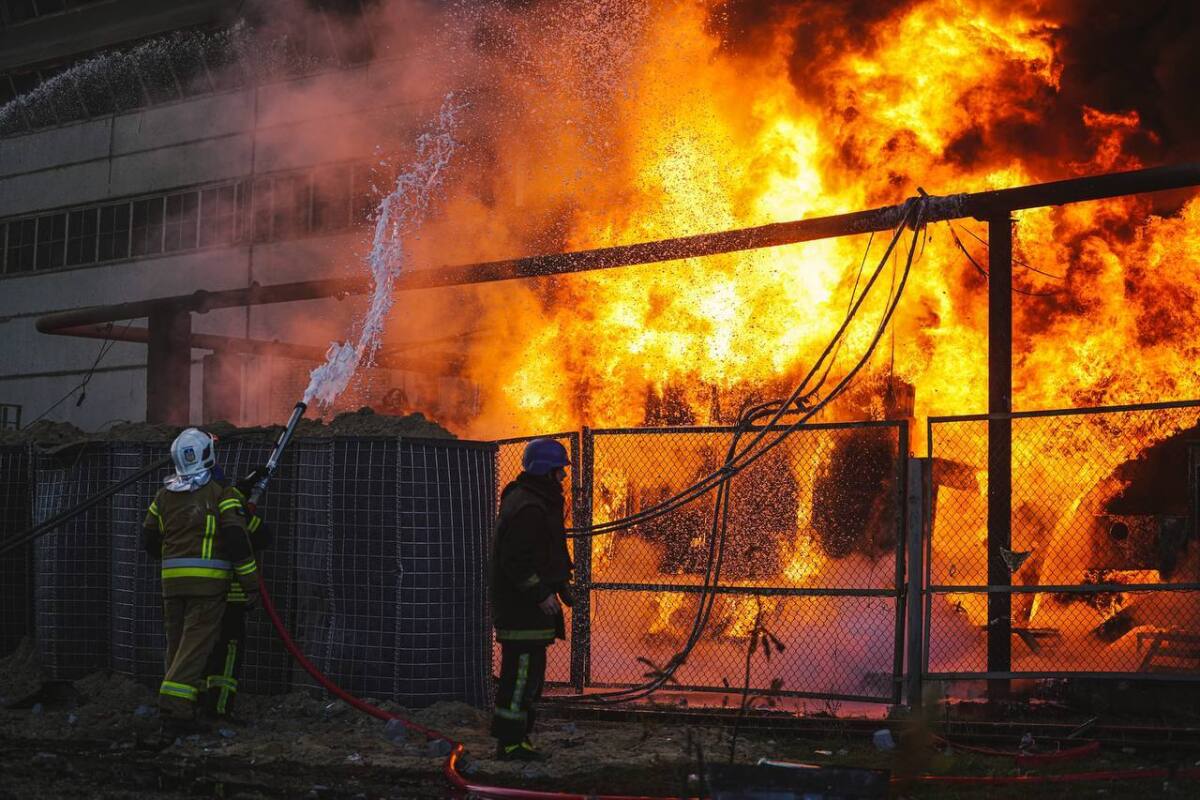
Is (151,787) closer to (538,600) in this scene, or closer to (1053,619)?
(538,600)

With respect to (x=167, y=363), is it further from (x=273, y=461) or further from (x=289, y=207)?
(x=273, y=461)

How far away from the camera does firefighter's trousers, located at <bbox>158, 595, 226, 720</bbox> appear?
726 centimetres

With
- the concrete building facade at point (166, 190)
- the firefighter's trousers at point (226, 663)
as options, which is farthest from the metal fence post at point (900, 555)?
the concrete building facade at point (166, 190)

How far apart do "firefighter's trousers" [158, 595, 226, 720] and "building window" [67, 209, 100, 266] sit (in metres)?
19.5

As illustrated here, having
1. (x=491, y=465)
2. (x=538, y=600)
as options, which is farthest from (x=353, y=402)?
(x=538, y=600)

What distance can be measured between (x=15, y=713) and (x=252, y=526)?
7.49 ft

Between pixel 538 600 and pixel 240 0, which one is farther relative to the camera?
pixel 240 0

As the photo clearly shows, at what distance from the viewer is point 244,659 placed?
827 cm

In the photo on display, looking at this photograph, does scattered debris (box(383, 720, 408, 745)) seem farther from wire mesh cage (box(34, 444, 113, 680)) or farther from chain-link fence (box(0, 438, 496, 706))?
wire mesh cage (box(34, 444, 113, 680))

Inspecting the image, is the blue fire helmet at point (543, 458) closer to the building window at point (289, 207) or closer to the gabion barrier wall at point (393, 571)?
the gabion barrier wall at point (393, 571)

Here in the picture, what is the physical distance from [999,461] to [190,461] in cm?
541

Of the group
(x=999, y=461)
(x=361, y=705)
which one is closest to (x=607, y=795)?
(x=361, y=705)

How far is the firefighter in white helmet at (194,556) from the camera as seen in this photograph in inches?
290

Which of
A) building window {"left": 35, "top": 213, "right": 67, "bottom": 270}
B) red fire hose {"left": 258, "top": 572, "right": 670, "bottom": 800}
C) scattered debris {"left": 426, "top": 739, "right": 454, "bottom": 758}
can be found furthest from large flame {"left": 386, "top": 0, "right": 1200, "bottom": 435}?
building window {"left": 35, "top": 213, "right": 67, "bottom": 270}
